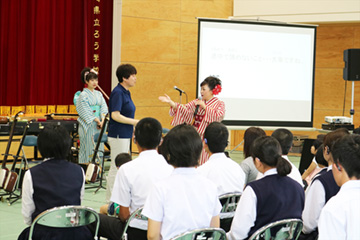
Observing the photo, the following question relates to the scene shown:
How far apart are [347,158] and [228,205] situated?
1144 millimetres

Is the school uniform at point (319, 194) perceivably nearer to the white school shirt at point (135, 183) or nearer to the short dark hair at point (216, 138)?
the short dark hair at point (216, 138)

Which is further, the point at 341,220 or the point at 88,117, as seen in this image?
the point at 88,117

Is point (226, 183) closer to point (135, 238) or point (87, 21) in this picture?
point (135, 238)

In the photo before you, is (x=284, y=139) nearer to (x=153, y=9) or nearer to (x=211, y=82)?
(x=211, y=82)

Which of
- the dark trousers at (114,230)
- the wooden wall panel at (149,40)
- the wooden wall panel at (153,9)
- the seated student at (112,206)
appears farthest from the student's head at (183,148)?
the wooden wall panel at (153,9)

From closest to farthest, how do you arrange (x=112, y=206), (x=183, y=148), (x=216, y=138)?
(x=183, y=148)
(x=216, y=138)
(x=112, y=206)

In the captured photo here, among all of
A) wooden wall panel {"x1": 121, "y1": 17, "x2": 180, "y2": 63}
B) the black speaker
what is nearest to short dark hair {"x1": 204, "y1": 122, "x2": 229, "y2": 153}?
the black speaker

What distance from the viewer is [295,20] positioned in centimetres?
867

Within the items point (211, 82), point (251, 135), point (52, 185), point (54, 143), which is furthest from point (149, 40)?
point (52, 185)

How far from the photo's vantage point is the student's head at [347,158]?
1577mm

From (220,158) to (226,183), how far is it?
0.47 ft

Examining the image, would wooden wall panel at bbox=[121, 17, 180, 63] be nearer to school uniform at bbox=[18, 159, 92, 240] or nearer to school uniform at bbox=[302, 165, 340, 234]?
school uniform at bbox=[18, 159, 92, 240]

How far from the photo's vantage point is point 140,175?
8.36 ft

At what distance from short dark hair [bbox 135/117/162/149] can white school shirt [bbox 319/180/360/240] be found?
1313 millimetres
